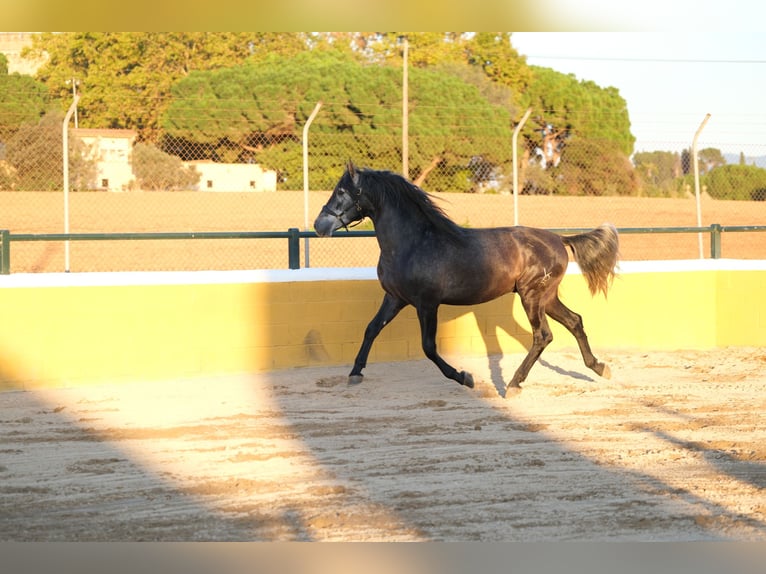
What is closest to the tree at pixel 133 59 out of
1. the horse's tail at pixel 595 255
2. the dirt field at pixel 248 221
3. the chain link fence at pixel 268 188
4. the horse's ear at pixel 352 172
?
the chain link fence at pixel 268 188

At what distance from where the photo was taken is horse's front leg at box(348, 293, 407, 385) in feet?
27.4

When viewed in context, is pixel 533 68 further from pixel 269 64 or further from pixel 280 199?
pixel 280 199

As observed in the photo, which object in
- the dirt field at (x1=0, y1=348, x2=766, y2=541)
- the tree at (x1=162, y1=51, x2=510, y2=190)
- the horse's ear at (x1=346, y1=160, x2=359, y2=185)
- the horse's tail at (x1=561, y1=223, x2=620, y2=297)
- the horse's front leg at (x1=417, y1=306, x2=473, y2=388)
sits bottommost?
the dirt field at (x1=0, y1=348, x2=766, y2=541)

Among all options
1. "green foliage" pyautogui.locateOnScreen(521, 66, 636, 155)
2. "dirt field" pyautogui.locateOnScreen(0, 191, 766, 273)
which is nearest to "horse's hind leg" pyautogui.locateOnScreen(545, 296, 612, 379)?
"dirt field" pyautogui.locateOnScreen(0, 191, 766, 273)

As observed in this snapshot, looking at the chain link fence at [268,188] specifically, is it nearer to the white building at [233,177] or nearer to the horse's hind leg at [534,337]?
the white building at [233,177]

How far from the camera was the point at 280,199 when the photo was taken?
23.8 metres

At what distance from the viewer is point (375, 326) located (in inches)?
329

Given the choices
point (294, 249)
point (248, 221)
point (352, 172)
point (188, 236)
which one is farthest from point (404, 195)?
point (248, 221)

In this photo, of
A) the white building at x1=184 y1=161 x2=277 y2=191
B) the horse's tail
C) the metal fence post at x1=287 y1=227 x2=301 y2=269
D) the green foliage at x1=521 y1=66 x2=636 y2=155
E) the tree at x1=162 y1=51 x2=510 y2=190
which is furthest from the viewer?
the green foliage at x1=521 y1=66 x2=636 y2=155

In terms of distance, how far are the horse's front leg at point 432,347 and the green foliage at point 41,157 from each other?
1367 cm

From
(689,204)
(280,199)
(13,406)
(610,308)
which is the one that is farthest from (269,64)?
(13,406)

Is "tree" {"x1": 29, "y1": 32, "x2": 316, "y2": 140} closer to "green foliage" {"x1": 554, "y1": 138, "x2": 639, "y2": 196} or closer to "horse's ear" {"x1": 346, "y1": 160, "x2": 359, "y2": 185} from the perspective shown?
"green foliage" {"x1": 554, "y1": 138, "x2": 639, "y2": 196}

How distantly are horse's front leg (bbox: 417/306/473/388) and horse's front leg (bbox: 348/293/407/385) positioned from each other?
35cm
